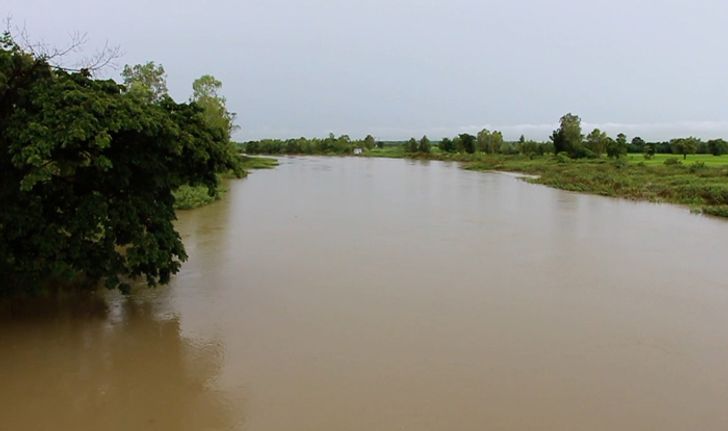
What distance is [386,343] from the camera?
669 centimetres

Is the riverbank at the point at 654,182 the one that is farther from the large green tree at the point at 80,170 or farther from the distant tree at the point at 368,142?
the distant tree at the point at 368,142

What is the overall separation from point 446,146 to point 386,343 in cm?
8311

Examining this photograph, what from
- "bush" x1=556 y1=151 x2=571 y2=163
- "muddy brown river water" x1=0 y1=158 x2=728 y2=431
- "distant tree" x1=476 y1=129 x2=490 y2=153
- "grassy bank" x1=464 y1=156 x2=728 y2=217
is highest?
"distant tree" x1=476 y1=129 x2=490 y2=153

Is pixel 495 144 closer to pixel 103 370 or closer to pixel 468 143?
pixel 468 143

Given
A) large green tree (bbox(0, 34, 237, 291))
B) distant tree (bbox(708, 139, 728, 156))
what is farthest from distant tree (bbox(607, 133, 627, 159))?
large green tree (bbox(0, 34, 237, 291))

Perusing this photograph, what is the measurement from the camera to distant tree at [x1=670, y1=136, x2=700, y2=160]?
53.2 meters

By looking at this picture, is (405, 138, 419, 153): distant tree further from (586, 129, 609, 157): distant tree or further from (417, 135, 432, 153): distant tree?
(586, 129, 609, 157): distant tree

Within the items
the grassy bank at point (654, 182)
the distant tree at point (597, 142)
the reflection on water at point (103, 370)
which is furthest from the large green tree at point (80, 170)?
the distant tree at point (597, 142)

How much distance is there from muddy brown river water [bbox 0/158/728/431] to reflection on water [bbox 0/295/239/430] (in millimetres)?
24

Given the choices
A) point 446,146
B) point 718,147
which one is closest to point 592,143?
point 718,147

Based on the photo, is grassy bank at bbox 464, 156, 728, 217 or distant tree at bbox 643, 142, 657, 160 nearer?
grassy bank at bbox 464, 156, 728, 217

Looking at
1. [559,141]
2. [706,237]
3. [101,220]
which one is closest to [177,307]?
[101,220]

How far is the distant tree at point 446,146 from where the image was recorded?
86812 millimetres

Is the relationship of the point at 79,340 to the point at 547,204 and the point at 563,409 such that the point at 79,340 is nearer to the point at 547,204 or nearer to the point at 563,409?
the point at 563,409
